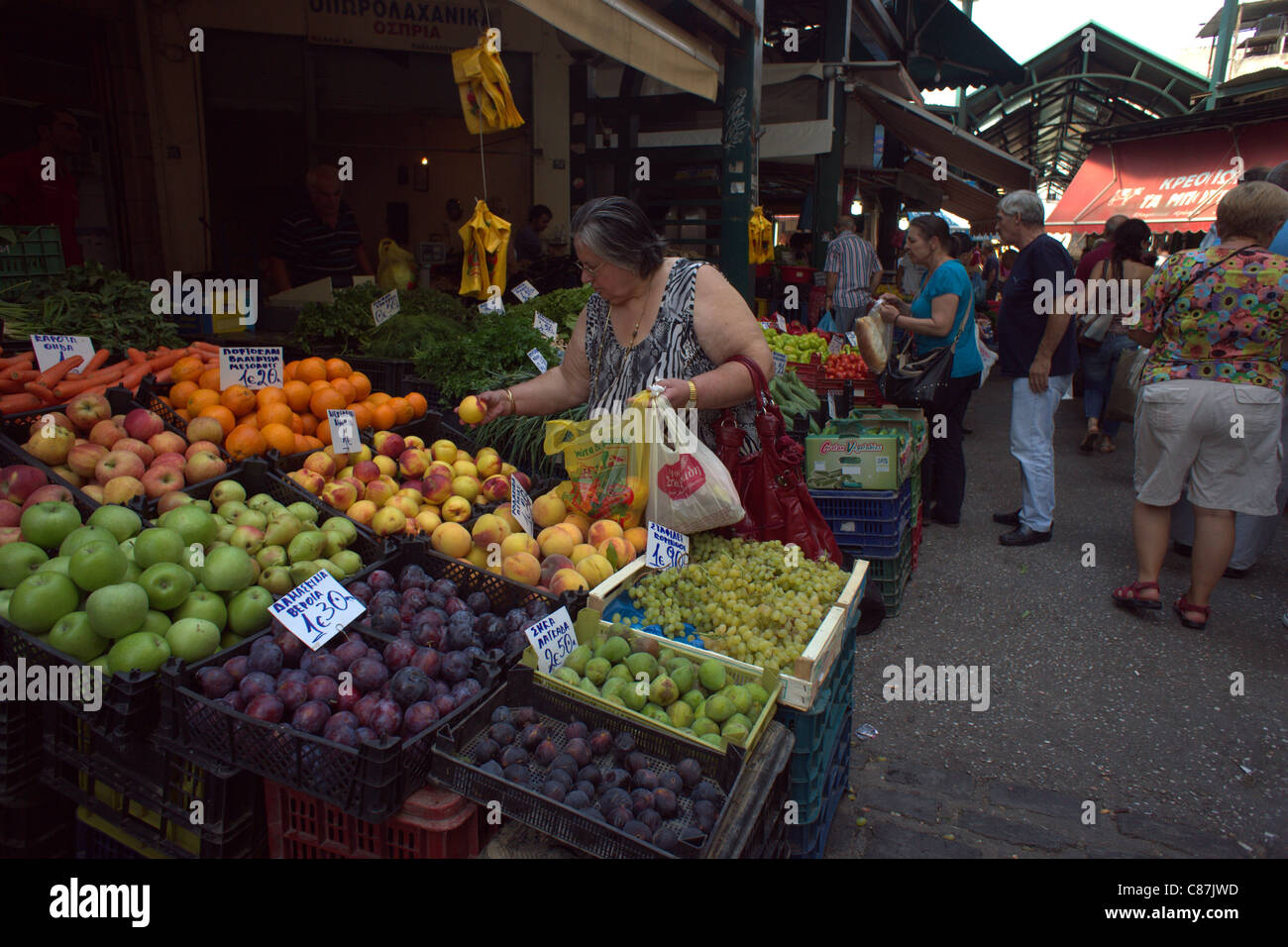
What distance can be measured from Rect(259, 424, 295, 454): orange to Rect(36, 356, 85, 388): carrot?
95cm

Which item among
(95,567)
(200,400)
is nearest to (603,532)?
(95,567)

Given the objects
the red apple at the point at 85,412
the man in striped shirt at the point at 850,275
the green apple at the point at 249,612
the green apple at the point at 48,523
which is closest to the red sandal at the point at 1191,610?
the green apple at the point at 249,612

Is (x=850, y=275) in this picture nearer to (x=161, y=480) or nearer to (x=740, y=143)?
(x=740, y=143)

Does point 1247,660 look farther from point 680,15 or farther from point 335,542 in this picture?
point 680,15

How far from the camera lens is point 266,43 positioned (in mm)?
8656

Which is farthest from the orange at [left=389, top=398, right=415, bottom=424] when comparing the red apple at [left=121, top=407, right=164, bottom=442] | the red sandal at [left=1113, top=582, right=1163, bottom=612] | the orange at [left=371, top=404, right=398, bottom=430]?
the red sandal at [left=1113, top=582, right=1163, bottom=612]

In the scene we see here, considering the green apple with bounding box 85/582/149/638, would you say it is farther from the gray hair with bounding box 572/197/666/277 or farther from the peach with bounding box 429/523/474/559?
the gray hair with bounding box 572/197/666/277

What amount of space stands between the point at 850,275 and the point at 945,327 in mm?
4658

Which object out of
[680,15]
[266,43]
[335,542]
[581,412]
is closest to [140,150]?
[266,43]

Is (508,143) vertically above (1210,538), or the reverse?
(508,143)

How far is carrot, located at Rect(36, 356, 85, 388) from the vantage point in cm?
350

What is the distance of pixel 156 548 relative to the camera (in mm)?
2369

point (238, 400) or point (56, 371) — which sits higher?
point (56, 371)
